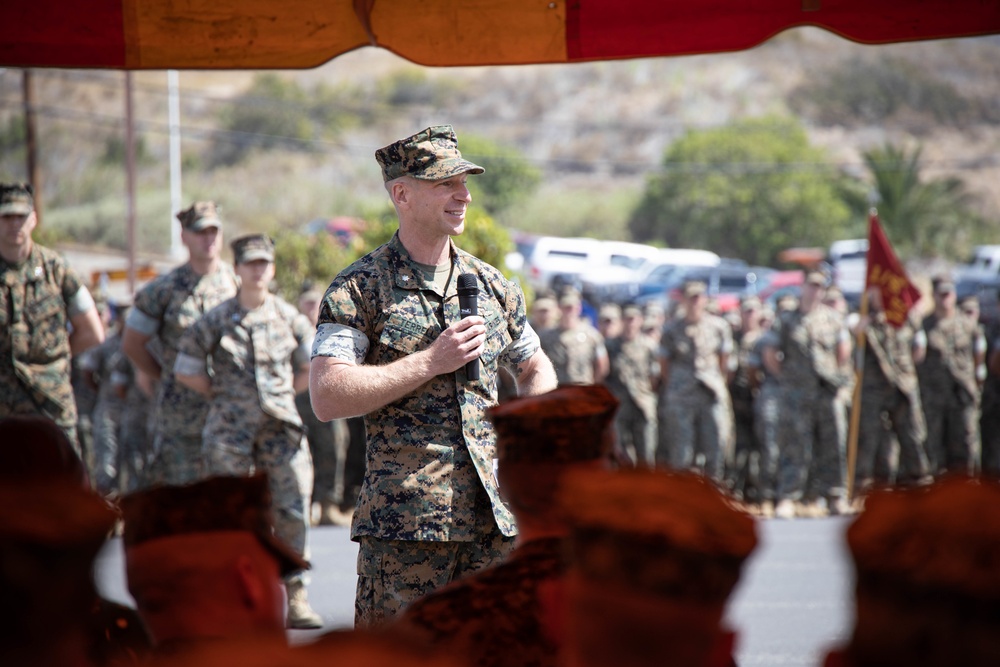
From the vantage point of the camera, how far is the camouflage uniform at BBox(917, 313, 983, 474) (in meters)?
14.4

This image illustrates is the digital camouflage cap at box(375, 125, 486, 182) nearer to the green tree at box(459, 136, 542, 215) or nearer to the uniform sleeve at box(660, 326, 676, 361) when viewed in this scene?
the uniform sleeve at box(660, 326, 676, 361)

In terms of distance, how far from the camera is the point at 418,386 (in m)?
3.73

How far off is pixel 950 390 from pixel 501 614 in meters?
13.2

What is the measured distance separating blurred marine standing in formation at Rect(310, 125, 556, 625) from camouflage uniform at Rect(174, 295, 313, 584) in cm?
324

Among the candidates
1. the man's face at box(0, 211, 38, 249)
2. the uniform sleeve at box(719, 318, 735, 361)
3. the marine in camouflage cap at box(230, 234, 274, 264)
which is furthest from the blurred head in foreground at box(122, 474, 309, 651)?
the uniform sleeve at box(719, 318, 735, 361)

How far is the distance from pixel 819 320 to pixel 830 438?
1.29 meters

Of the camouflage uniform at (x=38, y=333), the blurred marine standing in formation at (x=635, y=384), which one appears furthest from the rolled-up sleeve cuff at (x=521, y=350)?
the blurred marine standing in formation at (x=635, y=384)

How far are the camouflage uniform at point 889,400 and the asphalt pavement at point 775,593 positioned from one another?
2.93m

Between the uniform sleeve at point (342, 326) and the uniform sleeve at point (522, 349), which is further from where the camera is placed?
the uniform sleeve at point (522, 349)

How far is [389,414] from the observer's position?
381cm

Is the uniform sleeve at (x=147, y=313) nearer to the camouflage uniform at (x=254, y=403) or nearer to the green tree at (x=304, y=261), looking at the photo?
the camouflage uniform at (x=254, y=403)

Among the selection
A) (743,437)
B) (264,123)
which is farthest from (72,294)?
(264,123)

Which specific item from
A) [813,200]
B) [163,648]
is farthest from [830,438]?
[813,200]

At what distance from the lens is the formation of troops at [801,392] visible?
534 inches
